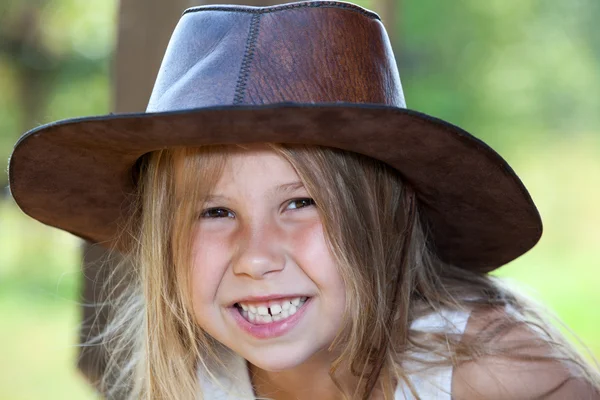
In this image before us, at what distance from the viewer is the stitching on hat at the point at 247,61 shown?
144 centimetres

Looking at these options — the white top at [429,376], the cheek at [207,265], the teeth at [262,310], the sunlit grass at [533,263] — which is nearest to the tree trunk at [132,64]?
the white top at [429,376]

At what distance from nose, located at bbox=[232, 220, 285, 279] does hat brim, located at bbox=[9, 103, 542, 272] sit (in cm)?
22

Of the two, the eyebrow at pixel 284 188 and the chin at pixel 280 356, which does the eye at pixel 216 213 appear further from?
the chin at pixel 280 356

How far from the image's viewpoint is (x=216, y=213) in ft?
5.74

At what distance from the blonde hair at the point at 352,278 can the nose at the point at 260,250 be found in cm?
11

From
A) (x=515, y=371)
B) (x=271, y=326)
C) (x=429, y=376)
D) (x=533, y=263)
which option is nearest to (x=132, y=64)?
(x=271, y=326)

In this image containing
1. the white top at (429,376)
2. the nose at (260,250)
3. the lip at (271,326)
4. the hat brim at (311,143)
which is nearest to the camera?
the hat brim at (311,143)

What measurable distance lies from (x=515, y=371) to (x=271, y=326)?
1.83 feet

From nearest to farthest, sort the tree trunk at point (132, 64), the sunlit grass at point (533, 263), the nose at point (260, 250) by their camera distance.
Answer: the nose at point (260, 250), the tree trunk at point (132, 64), the sunlit grass at point (533, 263)

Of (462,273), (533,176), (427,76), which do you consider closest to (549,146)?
(533,176)

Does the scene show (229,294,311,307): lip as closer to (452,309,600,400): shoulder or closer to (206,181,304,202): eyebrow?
(206,181,304,202): eyebrow

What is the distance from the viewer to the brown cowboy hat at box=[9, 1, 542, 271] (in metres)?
1.38

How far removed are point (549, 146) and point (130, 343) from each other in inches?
292

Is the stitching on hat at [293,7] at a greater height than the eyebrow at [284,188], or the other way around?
the stitching on hat at [293,7]
